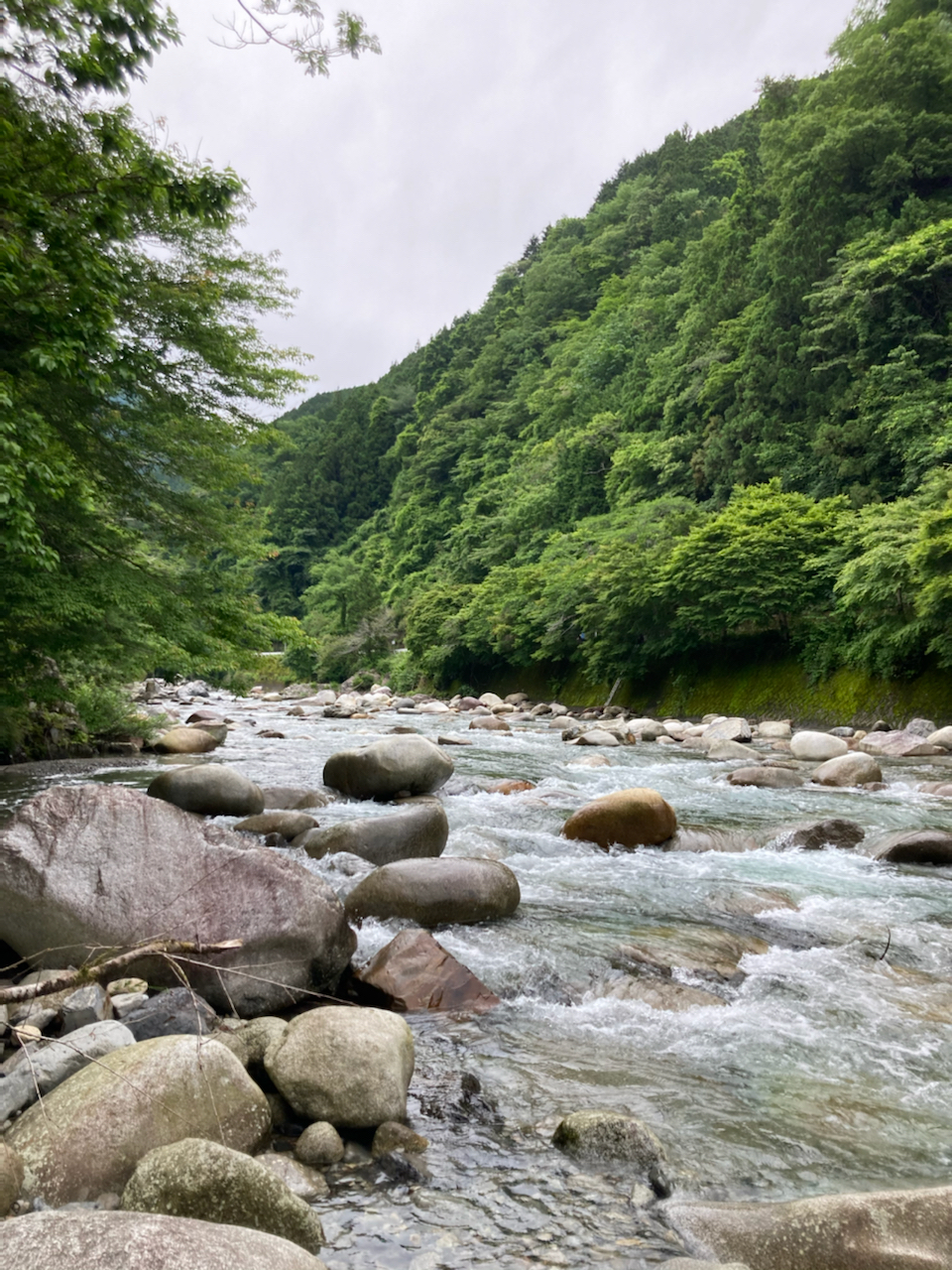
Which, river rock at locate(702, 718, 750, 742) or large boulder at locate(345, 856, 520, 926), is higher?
large boulder at locate(345, 856, 520, 926)

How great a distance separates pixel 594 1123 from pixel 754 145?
49.7m

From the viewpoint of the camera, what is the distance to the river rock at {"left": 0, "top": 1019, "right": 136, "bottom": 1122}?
290 cm

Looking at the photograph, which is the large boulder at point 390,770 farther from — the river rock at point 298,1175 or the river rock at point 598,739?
the river rock at point 598,739

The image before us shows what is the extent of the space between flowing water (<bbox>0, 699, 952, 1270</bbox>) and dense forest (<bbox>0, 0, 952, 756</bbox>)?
441 centimetres

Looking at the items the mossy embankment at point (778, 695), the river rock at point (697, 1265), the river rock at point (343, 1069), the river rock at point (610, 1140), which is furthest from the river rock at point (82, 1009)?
the mossy embankment at point (778, 695)

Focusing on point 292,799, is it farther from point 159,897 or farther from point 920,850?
point 920,850

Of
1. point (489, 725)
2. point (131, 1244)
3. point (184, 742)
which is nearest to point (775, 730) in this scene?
point (489, 725)

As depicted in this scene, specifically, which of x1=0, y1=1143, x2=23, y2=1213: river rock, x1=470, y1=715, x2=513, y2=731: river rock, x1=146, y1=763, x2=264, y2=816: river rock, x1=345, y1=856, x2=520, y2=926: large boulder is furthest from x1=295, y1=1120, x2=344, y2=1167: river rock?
x1=470, y1=715, x2=513, y2=731: river rock

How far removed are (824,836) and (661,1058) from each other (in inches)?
198

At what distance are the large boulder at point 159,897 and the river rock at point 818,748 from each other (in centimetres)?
1250

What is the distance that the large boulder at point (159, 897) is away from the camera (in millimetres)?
4227

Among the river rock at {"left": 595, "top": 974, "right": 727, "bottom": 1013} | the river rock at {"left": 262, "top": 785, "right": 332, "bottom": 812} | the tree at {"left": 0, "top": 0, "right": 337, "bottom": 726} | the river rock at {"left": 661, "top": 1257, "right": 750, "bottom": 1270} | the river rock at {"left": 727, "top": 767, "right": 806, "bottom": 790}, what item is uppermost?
the tree at {"left": 0, "top": 0, "right": 337, "bottom": 726}

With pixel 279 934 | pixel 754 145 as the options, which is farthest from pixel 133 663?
pixel 754 145

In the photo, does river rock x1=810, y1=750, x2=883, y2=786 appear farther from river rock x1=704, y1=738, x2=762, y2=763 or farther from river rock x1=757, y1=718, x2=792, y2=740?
river rock x1=757, y1=718, x2=792, y2=740
